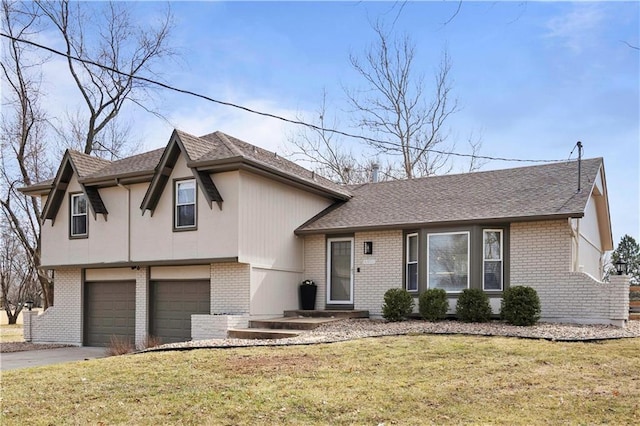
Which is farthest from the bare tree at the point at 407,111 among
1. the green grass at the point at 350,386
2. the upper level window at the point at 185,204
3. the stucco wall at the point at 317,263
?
the green grass at the point at 350,386

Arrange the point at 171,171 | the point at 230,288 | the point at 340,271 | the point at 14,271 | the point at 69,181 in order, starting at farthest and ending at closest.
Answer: the point at 14,271
the point at 69,181
the point at 340,271
the point at 171,171
the point at 230,288

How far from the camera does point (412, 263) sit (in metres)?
17.3

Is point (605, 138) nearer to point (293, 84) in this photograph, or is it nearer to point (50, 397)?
point (293, 84)

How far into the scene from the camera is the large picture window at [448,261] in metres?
16.4

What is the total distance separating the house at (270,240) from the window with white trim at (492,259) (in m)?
0.04

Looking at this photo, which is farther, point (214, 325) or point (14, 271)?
point (14, 271)

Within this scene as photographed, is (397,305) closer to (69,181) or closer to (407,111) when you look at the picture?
(69,181)

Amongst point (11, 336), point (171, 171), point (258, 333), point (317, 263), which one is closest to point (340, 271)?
point (317, 263)

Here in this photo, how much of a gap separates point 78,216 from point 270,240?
6780 mm

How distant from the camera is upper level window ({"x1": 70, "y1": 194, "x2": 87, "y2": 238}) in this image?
19406mm

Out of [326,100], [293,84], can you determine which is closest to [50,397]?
[293,84]

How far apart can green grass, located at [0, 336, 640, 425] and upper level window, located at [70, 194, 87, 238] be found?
28.5ft

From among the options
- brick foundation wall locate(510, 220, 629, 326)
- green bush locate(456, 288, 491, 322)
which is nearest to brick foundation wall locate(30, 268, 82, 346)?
green bush locate(456, 288, 491, 322)

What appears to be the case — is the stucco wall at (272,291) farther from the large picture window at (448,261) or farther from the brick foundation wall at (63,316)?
the brick foundation wall at (63,316)
